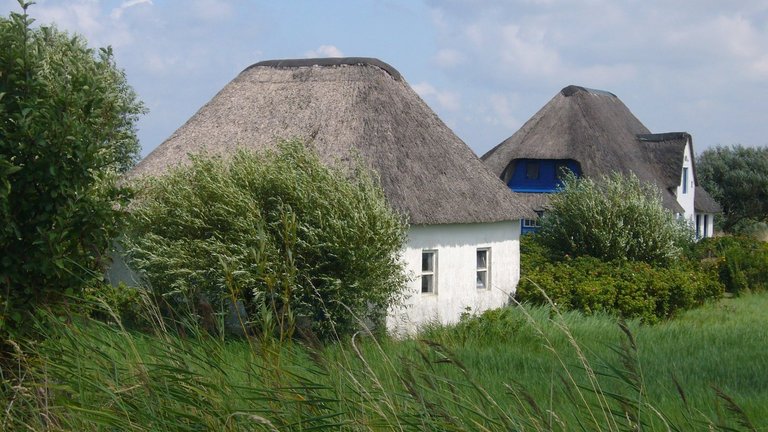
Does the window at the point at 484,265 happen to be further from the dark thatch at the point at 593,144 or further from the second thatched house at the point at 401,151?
the dark thatch at the point at 593,144

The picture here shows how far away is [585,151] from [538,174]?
2.15 meters

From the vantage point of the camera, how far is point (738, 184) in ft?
173

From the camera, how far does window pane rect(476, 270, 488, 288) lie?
1939cm

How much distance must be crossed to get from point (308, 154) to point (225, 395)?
35.5 feet

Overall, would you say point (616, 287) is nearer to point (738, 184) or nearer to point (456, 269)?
point (456, 269)

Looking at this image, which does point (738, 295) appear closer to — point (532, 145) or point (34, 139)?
point (532, 145)

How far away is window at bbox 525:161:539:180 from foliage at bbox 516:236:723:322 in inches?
591

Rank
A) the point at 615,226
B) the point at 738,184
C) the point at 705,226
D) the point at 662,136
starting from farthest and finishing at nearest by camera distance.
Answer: the point at 738,184
the point at 705,226
the point at 662,136
the point at 615,226

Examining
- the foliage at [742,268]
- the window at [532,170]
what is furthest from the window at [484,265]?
the window at [532,170]

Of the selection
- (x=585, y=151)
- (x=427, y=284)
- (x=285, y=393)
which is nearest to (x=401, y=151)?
(x=427, y=284)

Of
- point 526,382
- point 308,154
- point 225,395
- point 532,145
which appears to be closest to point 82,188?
point 225,395

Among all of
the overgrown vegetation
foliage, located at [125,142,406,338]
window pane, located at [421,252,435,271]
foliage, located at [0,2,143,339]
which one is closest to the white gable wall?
the overgrown vegetation

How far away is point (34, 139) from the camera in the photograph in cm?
650

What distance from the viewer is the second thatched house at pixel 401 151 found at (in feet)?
57.7
